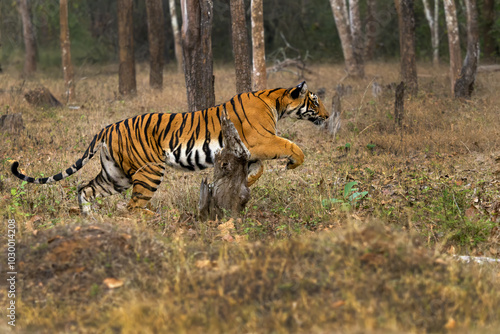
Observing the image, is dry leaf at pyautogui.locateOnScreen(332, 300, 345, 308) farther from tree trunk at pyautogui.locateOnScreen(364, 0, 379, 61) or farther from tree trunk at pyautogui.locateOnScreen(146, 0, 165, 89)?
tree trunk at pyautogui.locateOnScreen(364, 0, 379, 61)

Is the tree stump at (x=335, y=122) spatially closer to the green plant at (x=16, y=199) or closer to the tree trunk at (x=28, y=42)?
the green plant at (x=16, y=199)

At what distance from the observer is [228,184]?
6.57m

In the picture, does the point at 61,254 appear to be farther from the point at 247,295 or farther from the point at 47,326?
the point at 247,295

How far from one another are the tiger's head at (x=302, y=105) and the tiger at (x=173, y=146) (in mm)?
121

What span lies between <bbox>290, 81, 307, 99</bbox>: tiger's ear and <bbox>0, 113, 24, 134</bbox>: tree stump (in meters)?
6.99

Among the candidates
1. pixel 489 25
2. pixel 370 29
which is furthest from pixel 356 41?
pixel 489 25

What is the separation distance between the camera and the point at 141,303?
155 inches

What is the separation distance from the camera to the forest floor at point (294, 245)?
149 inches

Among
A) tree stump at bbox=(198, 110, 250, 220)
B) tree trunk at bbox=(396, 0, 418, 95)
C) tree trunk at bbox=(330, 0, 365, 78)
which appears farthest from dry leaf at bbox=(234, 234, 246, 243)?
tree trunk at bbox=(330, 0, 365, 78)

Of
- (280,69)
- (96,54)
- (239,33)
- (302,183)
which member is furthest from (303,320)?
(96,54)

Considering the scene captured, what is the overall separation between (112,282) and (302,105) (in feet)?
12.6

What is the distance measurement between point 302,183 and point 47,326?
4.78 metres

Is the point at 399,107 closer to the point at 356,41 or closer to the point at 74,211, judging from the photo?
the point at 74,211

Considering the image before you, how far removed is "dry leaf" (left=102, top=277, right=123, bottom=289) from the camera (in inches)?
171
